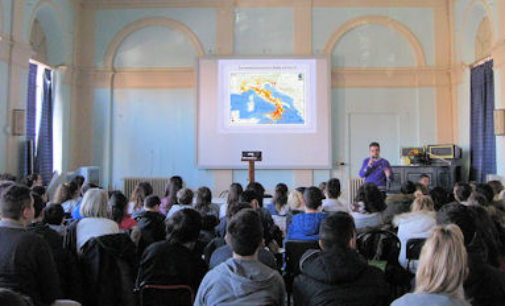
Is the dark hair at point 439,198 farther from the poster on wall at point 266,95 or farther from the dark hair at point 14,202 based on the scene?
the poster on wall at point 266,95

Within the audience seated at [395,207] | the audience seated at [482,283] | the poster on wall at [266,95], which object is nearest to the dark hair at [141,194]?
the audience seated at [395,207]

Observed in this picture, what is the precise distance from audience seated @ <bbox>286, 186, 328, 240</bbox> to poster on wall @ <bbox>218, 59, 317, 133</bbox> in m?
5.05

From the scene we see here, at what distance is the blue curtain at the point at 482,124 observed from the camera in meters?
6.96

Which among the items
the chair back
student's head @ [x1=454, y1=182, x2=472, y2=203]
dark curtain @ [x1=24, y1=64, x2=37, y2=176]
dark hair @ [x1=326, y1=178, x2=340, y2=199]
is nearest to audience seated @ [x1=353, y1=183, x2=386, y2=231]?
dark hair @ [x1=326, y1=178, x2=340, y2=199]

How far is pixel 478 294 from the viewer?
172 centimetres

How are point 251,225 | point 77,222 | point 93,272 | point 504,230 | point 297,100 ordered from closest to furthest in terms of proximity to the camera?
point 251,225, point 93,272, point 77,222, point 504,230, point 297,100

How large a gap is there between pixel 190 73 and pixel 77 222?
6.07 meters

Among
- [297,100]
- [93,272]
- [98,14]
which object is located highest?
[98,14]

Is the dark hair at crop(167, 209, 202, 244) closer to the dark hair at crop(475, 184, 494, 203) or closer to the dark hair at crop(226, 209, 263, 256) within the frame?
the dark hair at crop(226, 209, 263, 256)

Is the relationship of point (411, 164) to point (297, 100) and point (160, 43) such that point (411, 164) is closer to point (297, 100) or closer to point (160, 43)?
point (297, 100)

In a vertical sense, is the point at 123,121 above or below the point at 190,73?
below

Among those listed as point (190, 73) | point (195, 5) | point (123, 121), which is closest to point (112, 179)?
point (123, 121)

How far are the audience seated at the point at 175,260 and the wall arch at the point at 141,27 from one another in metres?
6.53

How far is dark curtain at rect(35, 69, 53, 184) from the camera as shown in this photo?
7.44m
